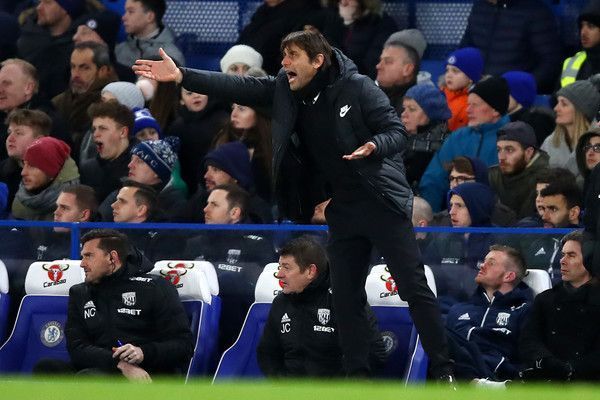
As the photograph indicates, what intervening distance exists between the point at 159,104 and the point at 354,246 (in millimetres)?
4957

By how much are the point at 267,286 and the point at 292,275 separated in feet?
1.71

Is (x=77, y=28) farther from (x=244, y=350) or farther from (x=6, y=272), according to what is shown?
(x=244, y=350)

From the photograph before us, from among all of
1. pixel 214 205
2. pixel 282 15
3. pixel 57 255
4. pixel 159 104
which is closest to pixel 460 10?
pixel 282 15

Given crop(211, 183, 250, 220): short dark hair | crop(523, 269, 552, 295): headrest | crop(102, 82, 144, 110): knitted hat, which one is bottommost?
crop(523, 269, 552, 295): headrest

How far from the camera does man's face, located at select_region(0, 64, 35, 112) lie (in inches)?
598

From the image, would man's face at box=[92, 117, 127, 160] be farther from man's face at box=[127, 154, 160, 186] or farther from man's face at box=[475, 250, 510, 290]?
man's face at box=[475, 250, 510, 290]

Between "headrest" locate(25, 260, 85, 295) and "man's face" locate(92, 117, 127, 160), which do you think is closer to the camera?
"headrest" locate(25, 260, 85, 295)

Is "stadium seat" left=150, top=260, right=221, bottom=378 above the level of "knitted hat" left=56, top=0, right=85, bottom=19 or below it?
below

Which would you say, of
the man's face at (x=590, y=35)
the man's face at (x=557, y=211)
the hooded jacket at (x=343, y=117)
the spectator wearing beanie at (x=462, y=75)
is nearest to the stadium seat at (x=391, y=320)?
the man's face at (x=557, y=211)

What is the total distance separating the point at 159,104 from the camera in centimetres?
1511

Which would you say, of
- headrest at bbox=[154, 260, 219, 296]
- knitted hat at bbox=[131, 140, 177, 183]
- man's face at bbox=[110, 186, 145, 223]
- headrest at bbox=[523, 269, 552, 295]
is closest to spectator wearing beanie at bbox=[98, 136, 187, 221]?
knitted hat at bbox=[131, 140, 177, 183]

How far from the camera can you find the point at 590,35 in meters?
14.2

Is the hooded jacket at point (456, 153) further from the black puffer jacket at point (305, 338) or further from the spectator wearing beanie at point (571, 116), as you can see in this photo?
the black puffer jacket at point (305, 338)

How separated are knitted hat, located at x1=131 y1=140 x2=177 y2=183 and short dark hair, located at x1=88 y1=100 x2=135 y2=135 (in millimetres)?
360
